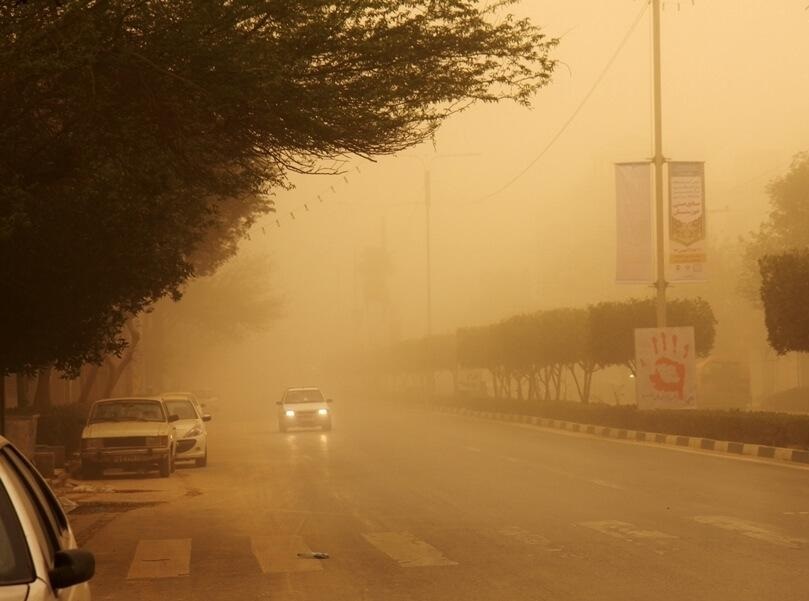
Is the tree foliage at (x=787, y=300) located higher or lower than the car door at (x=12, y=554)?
higher

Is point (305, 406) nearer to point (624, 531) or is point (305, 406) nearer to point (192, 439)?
point (192, 439)

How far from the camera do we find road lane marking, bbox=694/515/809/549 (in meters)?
13.3

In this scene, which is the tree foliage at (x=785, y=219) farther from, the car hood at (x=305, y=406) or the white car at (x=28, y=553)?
the white car at (x=28, y=553)

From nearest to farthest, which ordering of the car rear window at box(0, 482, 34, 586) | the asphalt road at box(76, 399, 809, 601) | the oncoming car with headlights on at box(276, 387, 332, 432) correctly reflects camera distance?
the car rear window at box(0, 482, 34, 586)
the asphalt road at box(76, 399, 809, 601)
the oncoming car with headlights on at box(276, 387, 332, 432)

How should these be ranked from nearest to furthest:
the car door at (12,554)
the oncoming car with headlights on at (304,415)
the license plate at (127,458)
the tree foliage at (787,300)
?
1. the car door at (12,554)
2. the license plate at (127,458)
3. the tree foliage at (787,300)
4. the oncoming car with headlights on at (304,415)

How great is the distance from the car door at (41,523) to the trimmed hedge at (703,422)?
75.2 ft

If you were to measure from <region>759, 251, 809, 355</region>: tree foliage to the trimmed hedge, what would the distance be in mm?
1655

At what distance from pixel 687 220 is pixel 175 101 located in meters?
22.0

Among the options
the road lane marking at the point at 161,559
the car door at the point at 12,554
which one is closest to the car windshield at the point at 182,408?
the road lane marking at the point at 161,559

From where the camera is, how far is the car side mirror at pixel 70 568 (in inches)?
201

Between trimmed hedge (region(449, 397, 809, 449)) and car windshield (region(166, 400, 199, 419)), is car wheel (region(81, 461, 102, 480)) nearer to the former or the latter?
car windshield (region(166, 400, 199, 419))

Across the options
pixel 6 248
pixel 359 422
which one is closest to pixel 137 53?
pixel 6 248

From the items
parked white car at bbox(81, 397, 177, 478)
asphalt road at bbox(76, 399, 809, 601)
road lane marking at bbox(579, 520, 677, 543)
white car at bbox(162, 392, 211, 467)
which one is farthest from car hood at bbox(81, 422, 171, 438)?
road lane marking at bbox(579, 520, 677, 543)

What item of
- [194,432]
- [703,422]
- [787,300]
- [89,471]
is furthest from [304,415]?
[787,300]
